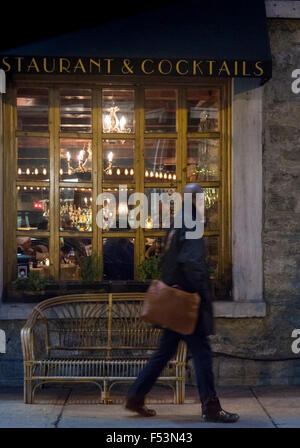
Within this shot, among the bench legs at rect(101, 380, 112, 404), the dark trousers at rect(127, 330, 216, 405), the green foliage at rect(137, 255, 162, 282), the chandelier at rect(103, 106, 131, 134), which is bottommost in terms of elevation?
the bench legs at rect(101, 380, 112, 404)

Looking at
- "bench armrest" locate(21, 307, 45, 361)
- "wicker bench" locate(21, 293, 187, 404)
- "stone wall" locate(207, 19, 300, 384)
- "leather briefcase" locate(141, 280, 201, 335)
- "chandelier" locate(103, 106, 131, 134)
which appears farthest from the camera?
"chandelier" locate(103, 106, 131, 134)

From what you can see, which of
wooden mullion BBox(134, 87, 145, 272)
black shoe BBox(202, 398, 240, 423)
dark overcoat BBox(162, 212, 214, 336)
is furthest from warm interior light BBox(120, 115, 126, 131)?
black shoe BBox(202, 398, 240, 423)

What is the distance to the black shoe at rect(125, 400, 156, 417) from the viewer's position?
6.15 m

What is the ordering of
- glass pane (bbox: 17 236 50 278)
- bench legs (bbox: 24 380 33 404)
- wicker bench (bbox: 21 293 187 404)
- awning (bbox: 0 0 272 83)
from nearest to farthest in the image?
bench legs (bbox: 24 380 33 404) → wicker bench (bbox: 21 293 187 404) → awning (bbox: 0 0 272 83) → glass pane (bbox: 17 236 50 278)

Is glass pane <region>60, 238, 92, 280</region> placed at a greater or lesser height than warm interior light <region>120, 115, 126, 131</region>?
lesser

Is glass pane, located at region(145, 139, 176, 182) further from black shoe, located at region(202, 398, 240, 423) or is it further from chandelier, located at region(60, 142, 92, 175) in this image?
black shoe, located at region(202, 398, 240, 423)

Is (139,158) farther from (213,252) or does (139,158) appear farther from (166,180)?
(213,252)

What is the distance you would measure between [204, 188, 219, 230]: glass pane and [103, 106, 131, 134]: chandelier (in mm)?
1110

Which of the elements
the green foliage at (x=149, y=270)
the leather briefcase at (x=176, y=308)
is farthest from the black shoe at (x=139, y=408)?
the green foliage at (x=149, y=270)

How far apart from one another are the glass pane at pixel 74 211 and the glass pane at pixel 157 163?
2.45 feet

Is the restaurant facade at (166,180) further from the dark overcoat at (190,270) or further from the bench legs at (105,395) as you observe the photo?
the dark overcoat at (190,270)

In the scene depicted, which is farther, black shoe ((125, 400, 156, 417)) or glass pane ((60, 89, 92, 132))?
glass pane ((60, 89, 92, 132))

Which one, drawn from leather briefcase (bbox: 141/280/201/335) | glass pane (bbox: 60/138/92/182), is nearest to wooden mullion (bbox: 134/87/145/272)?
glass pane (bbox: 60/138/92/182)

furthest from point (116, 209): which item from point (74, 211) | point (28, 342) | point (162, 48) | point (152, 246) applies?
point (28, 342)
